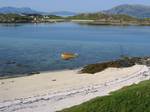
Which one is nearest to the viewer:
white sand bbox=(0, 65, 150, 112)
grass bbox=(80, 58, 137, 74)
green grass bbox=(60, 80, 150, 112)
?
green grass bbox=(60, 80, 150, 112)

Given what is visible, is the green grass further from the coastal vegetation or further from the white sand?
the coastal vegetation

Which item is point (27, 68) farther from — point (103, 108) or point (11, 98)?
point (103, 108)

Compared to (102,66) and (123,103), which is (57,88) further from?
(102,66)

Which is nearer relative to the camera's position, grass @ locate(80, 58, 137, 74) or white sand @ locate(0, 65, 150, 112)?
white sand @ locate(0, 65, 150, 112)

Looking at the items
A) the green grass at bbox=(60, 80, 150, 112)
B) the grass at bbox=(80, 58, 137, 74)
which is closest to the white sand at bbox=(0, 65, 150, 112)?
the grass at bbox=(80, 58, 137, 74)

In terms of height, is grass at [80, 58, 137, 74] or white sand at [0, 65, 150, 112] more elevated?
white sand at [0, 65, 150, 112]

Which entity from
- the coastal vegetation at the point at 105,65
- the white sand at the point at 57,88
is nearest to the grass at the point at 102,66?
the coastal vegetation at the point at 105,65

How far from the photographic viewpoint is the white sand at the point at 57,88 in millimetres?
25656

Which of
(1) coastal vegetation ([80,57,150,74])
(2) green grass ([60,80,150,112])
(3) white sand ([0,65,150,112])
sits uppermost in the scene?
(2) green grass ([60,80,150,112])

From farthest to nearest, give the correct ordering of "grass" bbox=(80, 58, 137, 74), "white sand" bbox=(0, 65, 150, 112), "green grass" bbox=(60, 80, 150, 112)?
"grass" bbox=(80, 58, 137, 74), "white sand" bbox=(0, 65, 150, 112), "green grass" bbox=(60, 80, 150, 112)

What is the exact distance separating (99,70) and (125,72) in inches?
162

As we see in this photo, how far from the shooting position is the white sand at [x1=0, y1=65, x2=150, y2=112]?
84.2ft

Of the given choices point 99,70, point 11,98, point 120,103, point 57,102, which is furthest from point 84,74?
point 120,103

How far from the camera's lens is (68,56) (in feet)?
199
